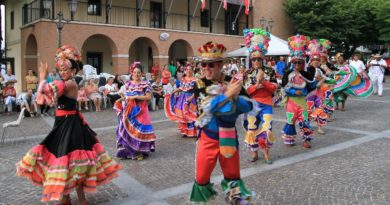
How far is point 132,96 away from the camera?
736 centimetres

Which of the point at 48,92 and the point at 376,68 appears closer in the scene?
the point at 48,92

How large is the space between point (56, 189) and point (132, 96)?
3.24 metres

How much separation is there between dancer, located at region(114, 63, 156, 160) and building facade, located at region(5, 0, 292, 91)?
12.9 meters

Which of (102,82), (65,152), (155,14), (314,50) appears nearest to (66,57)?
(65,152)

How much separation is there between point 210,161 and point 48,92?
205 centimetres

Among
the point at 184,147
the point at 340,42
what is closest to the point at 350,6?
the point at 340,42

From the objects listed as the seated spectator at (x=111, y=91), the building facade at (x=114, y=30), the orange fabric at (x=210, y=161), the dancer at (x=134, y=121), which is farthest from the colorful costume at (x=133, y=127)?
the building facade at (x=114, y=30)

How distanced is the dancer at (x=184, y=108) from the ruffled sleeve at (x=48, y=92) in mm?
4979

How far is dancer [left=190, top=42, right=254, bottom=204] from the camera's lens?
3744mm

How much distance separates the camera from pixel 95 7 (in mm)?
24094

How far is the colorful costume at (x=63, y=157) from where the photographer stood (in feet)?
14.5

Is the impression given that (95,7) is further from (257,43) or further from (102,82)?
(257,43)

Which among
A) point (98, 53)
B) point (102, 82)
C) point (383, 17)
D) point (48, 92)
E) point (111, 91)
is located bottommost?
point (111, 91)

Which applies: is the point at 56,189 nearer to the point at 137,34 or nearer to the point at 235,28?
the point at 137,34
